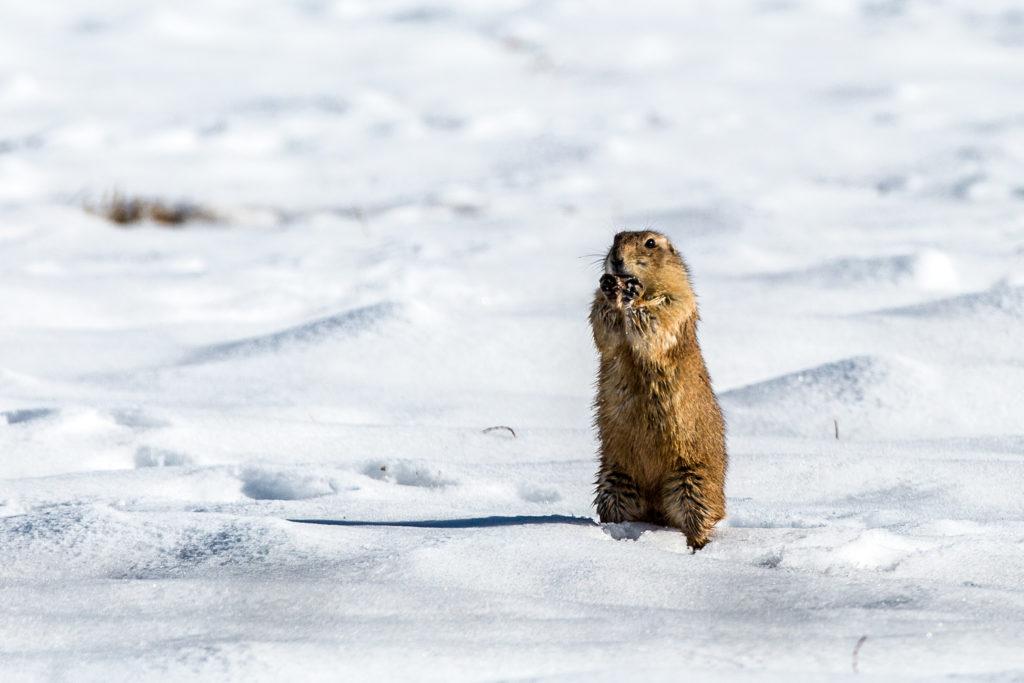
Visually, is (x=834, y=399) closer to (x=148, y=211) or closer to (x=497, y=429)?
(x=497, y=429)

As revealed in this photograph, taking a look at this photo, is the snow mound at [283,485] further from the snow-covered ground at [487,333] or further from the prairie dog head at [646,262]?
the prairie dog head at [646,262]

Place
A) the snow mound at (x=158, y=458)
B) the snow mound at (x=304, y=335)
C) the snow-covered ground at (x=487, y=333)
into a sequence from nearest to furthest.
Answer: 1. the snow-covered ground at (x=487, y=333)
2. the snow mound at (x=158, y=458)
3. the snow mound at (x=304, y=335)

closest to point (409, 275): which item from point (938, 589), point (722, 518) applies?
point (722, 518)

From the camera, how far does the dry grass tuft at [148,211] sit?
31.3ft

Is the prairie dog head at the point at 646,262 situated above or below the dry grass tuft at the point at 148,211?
above

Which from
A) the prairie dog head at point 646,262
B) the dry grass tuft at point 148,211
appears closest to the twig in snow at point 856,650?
the prairie dog head at point 646,262

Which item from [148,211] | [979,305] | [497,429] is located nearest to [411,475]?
[497,429]

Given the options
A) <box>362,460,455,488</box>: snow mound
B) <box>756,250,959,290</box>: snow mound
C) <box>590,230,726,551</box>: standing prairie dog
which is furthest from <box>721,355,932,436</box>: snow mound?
<box>756,250,959,290</box>: snow mound

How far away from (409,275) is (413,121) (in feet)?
14.9

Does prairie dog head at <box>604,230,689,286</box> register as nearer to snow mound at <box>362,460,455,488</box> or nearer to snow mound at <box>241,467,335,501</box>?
snow mound at <box>362,460,455,488</box>

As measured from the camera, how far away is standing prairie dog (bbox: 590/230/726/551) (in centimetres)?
348

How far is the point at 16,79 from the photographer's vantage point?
1286 cm

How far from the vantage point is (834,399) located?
5.12 meters

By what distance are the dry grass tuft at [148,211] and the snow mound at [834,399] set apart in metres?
5.28
